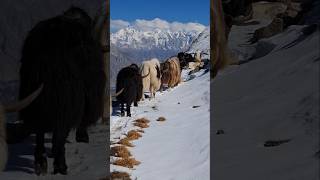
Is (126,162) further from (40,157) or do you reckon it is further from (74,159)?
(40,157)

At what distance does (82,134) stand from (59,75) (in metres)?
0.53

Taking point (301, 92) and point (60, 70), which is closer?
point (301, 92)

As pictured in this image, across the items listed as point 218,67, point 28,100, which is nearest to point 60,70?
point 28,100

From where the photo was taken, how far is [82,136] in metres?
3.41

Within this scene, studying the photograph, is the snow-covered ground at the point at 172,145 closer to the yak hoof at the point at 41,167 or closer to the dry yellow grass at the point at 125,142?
the dry yellow grass at the point at 125,142

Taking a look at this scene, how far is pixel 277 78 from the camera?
7.34ft

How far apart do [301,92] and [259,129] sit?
1.15 ft

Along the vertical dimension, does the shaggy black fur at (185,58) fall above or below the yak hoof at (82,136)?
above

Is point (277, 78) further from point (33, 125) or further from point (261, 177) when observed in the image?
point (33, 125)

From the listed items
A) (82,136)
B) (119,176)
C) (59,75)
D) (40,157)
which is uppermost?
(59,75)

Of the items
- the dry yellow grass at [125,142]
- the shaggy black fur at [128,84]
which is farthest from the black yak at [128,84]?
the dry yellow grass at [125,142]

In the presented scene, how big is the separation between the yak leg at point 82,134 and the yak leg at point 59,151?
101 millimetres

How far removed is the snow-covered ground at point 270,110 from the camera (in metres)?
2.02

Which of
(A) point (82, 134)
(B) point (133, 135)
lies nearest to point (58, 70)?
(A) point (82, 134)
